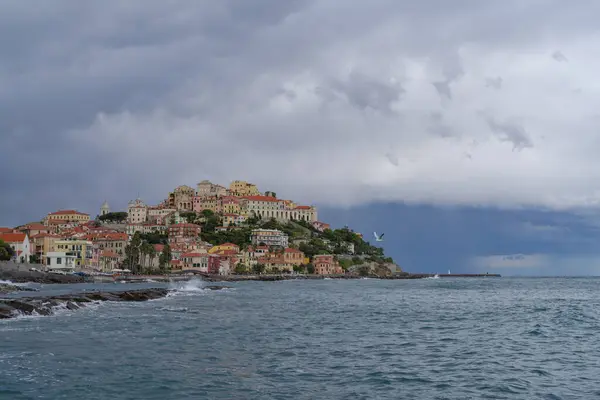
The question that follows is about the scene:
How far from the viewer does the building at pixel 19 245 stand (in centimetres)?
12675

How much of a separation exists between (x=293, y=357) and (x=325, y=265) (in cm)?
16107

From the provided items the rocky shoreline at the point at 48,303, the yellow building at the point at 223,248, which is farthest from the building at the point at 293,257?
the rocky shoreline at the point at 48,303

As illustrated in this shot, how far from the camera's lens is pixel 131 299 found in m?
54.8

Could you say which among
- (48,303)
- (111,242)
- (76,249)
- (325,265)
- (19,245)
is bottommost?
(325,265)

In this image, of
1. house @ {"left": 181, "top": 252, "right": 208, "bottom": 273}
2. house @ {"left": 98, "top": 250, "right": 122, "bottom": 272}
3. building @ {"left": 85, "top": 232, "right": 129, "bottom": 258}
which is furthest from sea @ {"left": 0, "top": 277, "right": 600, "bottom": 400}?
building @ {"left": 85, "top": 232, "right": 129, "bottom": 258}

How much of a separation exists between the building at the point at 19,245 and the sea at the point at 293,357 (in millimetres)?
98646

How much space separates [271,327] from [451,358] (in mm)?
13042

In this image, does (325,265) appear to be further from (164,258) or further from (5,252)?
(5,252)

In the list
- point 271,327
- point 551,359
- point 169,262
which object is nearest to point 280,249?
point 169,262

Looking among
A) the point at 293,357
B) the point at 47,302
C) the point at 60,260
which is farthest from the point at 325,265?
the point at 293,357

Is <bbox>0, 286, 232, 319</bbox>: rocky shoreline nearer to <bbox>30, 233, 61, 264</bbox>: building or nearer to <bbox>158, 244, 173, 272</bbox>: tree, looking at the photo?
<bbox>30, 233, 61, 264</bbox>: building

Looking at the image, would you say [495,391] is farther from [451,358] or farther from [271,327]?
[271,327]

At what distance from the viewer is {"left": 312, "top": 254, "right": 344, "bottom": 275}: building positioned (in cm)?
18288

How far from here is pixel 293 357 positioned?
23.4 metres
